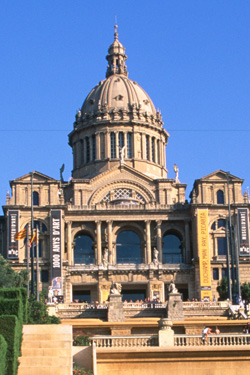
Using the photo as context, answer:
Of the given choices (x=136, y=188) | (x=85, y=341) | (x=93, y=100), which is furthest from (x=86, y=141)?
(x=85, y=341)

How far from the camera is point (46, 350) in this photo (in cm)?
4000

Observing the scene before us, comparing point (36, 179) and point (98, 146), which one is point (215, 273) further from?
point (98, 146)

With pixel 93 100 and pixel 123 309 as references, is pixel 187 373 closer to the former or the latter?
pixel 123 309

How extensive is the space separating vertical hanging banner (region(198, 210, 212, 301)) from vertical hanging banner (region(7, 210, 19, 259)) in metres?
19.2

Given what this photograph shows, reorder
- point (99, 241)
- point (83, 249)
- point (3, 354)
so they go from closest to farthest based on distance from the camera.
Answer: point (3, 354)
point (99, 241)
point (83, 249)

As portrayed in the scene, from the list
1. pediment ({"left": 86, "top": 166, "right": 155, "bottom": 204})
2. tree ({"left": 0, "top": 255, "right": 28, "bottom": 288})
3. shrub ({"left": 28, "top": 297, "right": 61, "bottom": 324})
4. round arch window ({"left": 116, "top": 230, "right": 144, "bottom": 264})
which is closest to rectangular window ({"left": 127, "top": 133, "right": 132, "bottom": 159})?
pediment ({"left": 86, "top": 166, "right": 155, "bottom": 204})

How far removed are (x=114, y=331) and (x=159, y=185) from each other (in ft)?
137

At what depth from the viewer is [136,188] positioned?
92.7 metres

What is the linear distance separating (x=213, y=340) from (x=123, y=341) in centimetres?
477

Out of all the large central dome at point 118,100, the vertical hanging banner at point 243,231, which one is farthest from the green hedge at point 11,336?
the large central dome at point 118,100

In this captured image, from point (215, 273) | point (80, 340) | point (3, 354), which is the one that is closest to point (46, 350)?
point (80, 340)

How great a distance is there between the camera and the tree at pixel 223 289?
259 feet

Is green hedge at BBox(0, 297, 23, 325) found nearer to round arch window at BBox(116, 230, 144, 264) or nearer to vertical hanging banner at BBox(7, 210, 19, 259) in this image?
vertical hanging banner at BBox(7, 210, 19, 259)

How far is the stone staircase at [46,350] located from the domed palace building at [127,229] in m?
39.3
